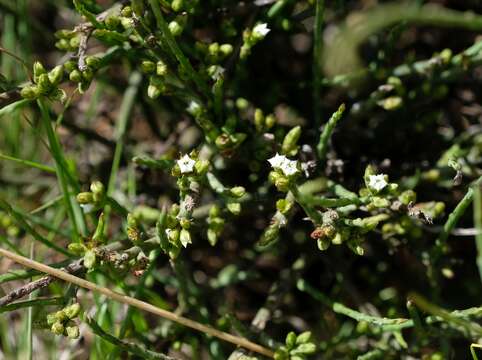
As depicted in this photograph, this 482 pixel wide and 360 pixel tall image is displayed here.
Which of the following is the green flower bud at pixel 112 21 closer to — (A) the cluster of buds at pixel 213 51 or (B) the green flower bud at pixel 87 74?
(B) the green flower bud at pixel 87 74

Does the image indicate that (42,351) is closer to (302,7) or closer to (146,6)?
(146,6)

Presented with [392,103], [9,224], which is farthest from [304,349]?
[9,224]

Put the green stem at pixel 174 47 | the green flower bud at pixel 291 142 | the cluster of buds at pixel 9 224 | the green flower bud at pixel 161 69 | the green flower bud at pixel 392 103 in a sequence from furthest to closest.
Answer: the cluster of buds at pixel 9 224, the green flower bud at pixel 392 103, the green flower bud at pixel 291 142, the green flower bud at pixel 161 69, the green stem at pixel 174 47

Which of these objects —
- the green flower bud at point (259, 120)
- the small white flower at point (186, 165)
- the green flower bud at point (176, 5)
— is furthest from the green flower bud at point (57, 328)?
the green flower bud at point (176, 5)

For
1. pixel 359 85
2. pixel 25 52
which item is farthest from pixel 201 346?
pixel 25 52

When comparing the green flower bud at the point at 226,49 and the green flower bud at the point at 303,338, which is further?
the green flower bud at the point at 226,49

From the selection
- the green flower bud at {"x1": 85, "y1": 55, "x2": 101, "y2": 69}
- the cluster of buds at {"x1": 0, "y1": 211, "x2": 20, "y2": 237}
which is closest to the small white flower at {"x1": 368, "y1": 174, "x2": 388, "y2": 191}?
the green flower bud at {"x1": 85, "y1": 55, "x2": 101, "y2": 69}
